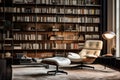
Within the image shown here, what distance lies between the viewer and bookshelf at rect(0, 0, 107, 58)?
857 centimetres

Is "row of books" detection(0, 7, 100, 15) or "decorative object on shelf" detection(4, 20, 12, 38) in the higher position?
"row of books" detection(0, 7, 100, 15)

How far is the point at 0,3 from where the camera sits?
335 inches

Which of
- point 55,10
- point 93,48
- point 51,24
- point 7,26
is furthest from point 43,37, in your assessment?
point 93,48

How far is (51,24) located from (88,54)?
205 centimetres

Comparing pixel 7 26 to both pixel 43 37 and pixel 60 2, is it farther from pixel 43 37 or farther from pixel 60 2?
pixel 60 2

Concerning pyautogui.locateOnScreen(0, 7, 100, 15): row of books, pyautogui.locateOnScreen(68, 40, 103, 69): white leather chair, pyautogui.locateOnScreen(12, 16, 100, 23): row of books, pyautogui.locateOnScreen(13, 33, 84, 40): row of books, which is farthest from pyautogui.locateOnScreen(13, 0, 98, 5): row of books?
pyautogui.locateOnScreen(68, 40, 103, 69): white leather chair

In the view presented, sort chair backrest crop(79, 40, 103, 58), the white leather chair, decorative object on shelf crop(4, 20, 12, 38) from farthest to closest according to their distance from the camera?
1. decorative object on shelf crop(4, 20, 12, 38)
2. chair backrest crop(79, 40, 103, 58)
3. the white leather chair

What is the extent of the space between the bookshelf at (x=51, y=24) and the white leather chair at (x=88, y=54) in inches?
47.0

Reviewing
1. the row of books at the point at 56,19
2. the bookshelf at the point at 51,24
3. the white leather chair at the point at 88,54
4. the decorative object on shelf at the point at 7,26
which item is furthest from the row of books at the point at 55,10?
the white leather chair at the point at 88,54

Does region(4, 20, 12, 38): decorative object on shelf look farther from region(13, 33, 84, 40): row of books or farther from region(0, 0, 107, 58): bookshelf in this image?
region(13, 33, 84, 40): row of books

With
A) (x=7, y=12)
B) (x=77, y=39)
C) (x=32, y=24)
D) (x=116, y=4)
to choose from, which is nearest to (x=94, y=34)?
(x=77, y=39)

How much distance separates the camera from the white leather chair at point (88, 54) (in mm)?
6879

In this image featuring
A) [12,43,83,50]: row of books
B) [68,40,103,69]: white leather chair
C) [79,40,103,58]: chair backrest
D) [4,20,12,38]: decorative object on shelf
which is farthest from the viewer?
[12,43,83,50]: row of books

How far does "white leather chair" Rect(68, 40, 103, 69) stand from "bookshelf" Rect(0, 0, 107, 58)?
1.19m
